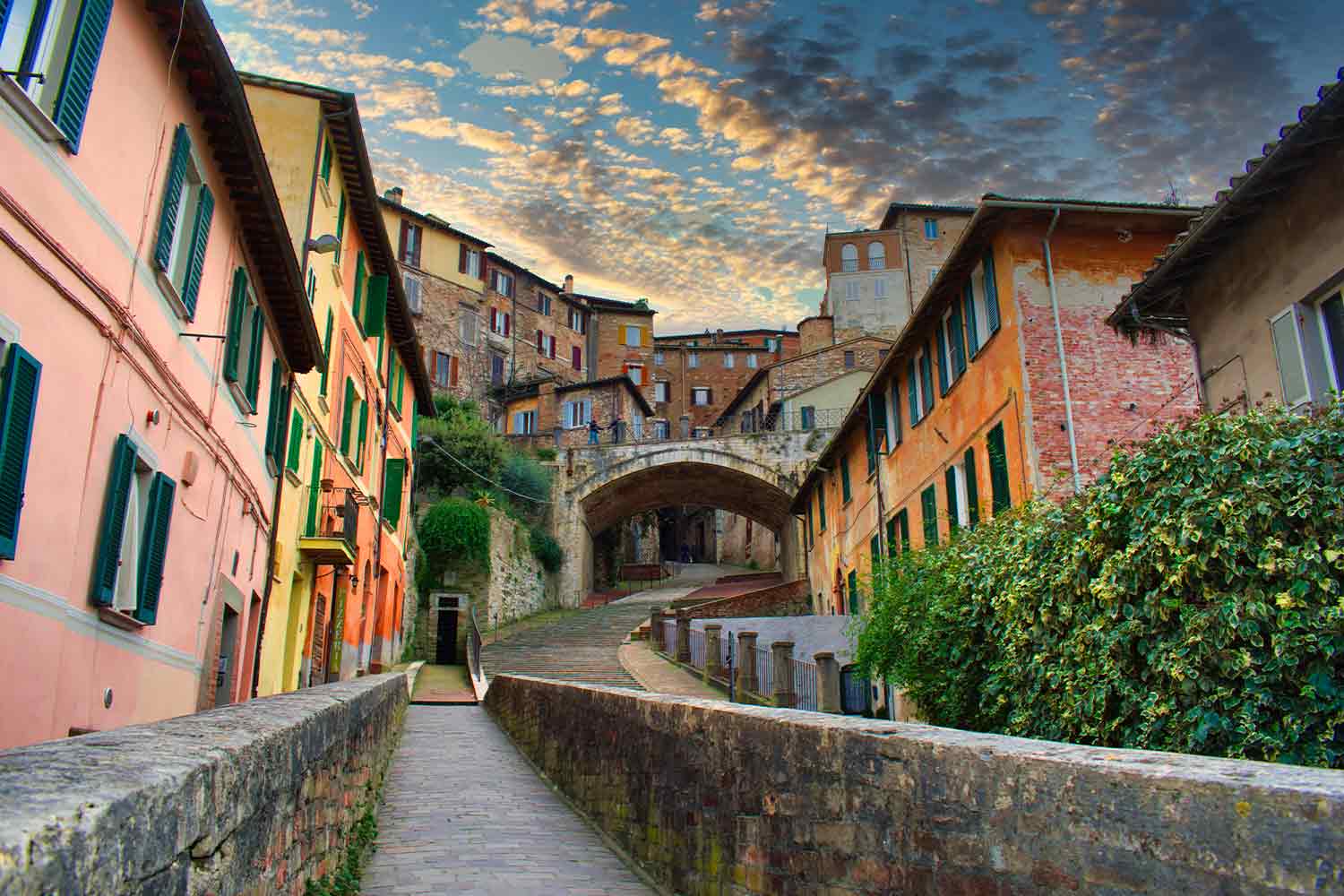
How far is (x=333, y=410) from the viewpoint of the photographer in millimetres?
18078

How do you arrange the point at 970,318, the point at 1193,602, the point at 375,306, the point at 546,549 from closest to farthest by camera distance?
the point at 1193,602
the point at 970,318
the point at 375,306
the point at 546,549

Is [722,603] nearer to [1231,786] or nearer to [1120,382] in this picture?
[1120,382]

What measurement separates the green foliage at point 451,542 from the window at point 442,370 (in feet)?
61.2

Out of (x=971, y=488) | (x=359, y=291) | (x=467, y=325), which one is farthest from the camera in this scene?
(x=467, y=325)

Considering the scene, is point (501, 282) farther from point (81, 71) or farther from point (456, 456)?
point (81, 71)

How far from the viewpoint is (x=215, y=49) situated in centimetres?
827

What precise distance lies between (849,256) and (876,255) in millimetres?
1559

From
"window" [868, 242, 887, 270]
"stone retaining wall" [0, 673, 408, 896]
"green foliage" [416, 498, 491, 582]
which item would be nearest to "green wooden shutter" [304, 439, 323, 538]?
"stone retaining wall" [0, 673, 408, 896]

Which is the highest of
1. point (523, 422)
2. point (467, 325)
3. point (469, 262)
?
point (469, 262)

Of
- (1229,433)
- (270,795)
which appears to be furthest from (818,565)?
(270,795)

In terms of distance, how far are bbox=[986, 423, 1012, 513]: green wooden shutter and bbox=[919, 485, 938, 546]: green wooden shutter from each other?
209cm

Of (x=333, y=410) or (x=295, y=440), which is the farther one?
(x=333, y=410)

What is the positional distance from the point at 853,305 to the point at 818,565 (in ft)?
97.7

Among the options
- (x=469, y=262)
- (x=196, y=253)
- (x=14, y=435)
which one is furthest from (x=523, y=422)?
(x=14, y=435)
